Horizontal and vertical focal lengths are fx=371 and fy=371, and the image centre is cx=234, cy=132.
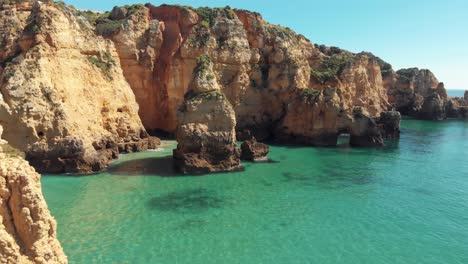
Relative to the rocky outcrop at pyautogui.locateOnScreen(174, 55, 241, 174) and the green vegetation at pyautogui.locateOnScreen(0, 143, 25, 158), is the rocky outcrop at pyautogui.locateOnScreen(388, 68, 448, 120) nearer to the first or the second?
the rocky outcrop at pyautogui.locateOnScreen(174, 55, 241, 174)

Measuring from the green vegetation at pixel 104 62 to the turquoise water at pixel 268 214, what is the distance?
35.4 feet

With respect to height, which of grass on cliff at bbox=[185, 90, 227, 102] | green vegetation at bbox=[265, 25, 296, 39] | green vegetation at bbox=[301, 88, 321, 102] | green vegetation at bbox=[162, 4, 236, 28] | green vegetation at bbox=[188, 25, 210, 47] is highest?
A: green vegetation at bbox=[162, 4, 236, 28]

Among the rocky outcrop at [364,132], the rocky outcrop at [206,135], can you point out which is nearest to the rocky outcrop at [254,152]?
the rocky outcrop at [206,135]

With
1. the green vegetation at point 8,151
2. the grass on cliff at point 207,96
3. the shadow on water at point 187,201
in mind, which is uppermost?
the grass on cliff at point 207,96

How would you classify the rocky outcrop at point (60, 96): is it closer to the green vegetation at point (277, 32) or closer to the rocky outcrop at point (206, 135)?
the rocky outcrop at point (206, 135)

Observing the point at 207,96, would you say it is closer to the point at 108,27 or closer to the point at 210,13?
the point at 108,27

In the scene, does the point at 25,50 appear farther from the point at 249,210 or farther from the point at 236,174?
the point at 249,210

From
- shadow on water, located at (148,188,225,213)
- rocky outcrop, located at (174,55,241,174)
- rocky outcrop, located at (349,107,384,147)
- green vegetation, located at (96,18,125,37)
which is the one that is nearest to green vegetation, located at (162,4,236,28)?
green vegetation, located at (96,18,125,37)

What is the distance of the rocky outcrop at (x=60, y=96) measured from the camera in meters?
30.4

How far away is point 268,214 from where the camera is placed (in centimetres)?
2317

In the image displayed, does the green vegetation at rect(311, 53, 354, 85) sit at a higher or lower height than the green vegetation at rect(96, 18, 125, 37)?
lower

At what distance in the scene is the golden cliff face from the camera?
51.5m

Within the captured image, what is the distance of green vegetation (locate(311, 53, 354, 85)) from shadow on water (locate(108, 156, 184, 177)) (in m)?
33.3

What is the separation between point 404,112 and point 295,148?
205 ft
